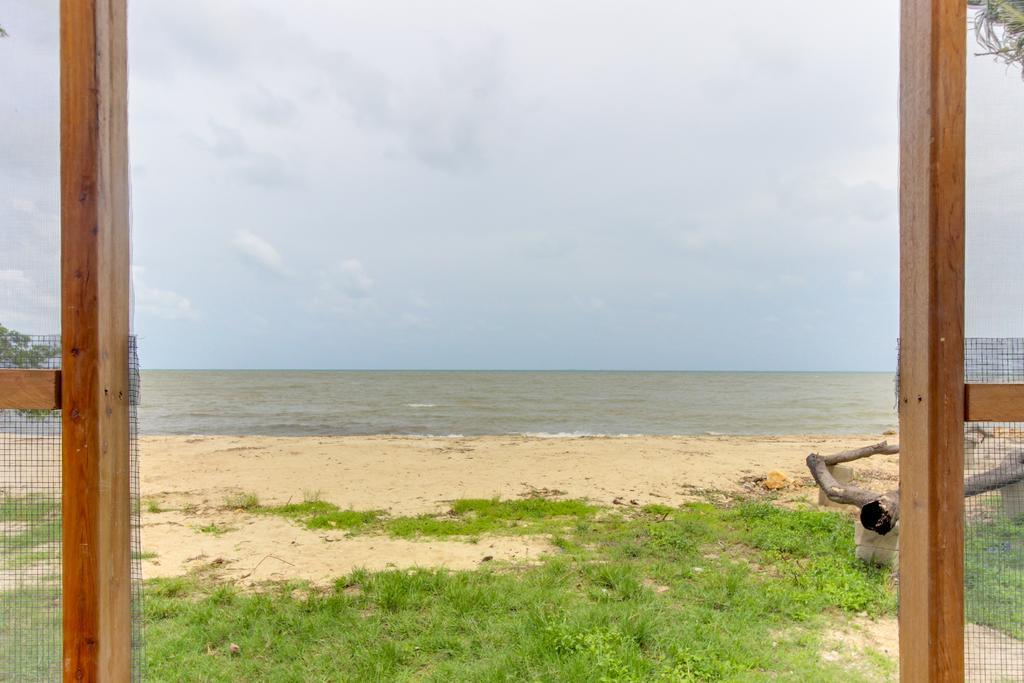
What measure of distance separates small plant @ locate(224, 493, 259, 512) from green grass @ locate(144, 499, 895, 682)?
2267 mm

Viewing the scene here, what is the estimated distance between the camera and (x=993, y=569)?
116 centimetres

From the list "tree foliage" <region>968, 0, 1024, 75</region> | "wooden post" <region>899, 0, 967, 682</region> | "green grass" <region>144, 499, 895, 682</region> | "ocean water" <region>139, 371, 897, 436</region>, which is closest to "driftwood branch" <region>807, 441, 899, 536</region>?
"green grass" <region>144, 499, 895, 682</region>

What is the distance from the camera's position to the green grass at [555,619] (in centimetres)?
257

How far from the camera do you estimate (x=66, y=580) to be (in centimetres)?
116

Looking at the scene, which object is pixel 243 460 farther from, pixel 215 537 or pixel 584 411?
pixel 584 411

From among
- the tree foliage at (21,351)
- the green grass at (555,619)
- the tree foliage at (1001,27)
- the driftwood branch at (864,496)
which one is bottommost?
the green grass at (555,619)

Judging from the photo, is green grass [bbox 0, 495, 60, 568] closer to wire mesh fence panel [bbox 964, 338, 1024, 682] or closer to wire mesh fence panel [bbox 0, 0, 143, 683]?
wire mesh fence panel [bbox 0, 0, 143, 683]

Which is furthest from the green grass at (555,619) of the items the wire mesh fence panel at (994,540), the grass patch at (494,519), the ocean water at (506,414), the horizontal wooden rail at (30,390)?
the ocean water at (506,414)

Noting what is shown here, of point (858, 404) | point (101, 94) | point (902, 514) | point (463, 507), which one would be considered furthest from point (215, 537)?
point (858, 404)

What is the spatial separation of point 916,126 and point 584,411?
21609mm

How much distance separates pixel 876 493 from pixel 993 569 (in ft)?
11.0

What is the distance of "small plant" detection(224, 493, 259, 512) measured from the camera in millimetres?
5895

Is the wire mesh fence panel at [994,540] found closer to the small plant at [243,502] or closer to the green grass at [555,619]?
the green grass at [555,619]

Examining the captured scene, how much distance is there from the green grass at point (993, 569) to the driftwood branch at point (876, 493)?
0.08m
